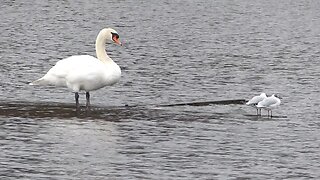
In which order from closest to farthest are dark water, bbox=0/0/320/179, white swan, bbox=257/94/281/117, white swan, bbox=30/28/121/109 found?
dark water, bbox=0/0/320/179 < white swan, bbox=30/28/121/109 < white swan, bbox=257/94/281/117

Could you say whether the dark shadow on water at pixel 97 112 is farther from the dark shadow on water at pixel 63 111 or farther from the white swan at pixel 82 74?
the white swan at pixel 82 74

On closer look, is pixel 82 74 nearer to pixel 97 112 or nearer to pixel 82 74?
pixel 82 74

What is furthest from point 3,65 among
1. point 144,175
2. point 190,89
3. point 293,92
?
point 144,175

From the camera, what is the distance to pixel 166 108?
1934 cm

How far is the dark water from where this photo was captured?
44.8 ft

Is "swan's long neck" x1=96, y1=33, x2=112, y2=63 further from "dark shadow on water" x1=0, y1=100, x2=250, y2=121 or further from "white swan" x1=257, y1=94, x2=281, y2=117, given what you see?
"white swan" x1=257, y1=94, x2=281, y2=117

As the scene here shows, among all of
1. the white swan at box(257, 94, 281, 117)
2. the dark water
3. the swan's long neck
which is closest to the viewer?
the dark water

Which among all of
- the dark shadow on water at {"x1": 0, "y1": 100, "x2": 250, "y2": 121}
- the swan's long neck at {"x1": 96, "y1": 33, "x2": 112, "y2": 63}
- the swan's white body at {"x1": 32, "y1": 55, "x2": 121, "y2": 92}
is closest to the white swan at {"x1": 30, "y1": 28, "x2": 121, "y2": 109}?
the swan's white body at {"x1": 32, "y1": 55, "x2": 121, "y2": 92}

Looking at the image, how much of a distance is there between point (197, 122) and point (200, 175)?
4.52m

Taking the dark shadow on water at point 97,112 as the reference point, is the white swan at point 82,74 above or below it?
above

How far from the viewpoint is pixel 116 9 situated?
188 ft

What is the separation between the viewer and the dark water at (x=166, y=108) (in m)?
13.6

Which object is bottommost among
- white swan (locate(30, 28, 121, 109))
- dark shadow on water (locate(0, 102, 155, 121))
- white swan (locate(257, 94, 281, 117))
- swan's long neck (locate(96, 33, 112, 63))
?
dark shadow on water (locate(0, 102, 155, 121))

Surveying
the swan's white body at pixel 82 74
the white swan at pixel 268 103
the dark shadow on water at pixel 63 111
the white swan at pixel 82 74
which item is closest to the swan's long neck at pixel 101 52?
the white swan at pixel 82 74
